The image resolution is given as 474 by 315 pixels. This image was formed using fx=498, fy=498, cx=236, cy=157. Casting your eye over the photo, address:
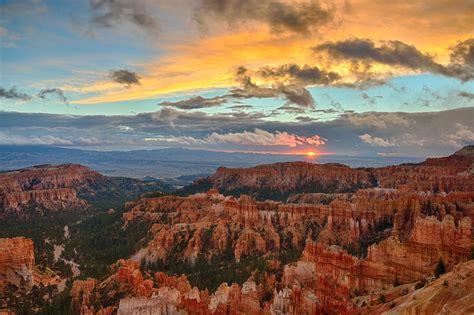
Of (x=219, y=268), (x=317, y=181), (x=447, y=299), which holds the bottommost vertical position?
(x=219, y=268)

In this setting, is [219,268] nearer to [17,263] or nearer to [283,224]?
[283,224]

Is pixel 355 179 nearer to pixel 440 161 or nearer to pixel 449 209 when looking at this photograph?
pixel 440 161

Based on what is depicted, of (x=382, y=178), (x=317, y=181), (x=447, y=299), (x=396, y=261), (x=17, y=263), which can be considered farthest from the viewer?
(x=317, y=181)

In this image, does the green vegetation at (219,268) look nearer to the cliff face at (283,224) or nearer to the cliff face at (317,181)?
the cliff face at (283,224)

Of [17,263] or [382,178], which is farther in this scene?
[382,178]

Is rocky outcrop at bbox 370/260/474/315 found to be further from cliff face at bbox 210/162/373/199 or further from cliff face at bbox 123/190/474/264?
cliff face at bbox 210/162/373/199

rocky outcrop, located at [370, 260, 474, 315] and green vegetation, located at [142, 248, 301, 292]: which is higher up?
rocky outcrop, located at [370, 260, 474, 315]

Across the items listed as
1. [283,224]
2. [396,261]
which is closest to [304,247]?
[283,224]

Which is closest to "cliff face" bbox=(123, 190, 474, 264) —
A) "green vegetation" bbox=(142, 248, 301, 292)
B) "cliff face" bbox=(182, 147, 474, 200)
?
"green vegetation" bbox=(142, 248, 301, 292)

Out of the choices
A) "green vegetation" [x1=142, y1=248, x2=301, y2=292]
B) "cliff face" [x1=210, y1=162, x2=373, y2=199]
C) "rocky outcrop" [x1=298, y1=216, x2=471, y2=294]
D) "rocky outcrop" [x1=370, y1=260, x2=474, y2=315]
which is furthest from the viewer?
"cliff face" [x1=210, y1=162, x2=373, y2=199]

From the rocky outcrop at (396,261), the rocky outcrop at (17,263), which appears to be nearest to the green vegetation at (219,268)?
the rocky outcrop at (396,261)

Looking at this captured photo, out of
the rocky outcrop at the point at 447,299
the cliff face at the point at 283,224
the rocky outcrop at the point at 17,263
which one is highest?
the rocky outcrop at the point at 447,299

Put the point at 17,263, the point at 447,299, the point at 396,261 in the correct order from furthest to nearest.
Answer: the point at 17,263, the point at 396,261, the point at 447,299

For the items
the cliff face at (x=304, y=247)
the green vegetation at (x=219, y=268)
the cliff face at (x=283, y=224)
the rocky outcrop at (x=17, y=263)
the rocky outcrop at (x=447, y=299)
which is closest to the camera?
the rocky outcrop at (x=447, y=299)
